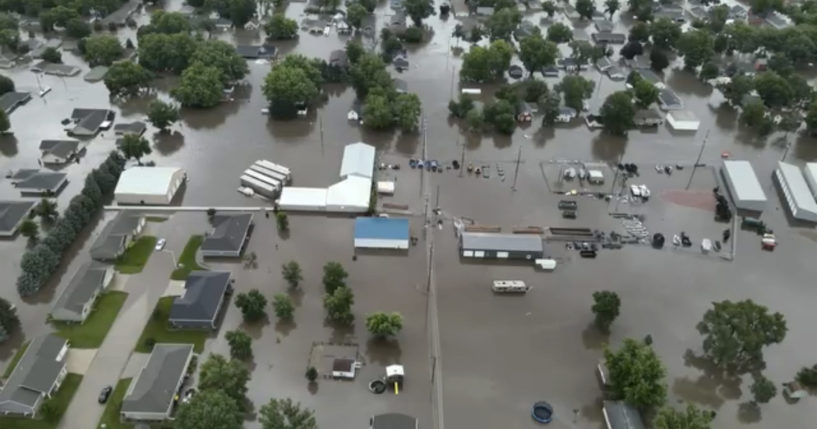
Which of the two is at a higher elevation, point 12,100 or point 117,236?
point 12,100

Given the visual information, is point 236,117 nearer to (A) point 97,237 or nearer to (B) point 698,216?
(A) point 97,237

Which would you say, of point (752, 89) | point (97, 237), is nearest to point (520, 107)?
point (752, 89)

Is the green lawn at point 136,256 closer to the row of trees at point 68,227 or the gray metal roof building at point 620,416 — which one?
the row of trees at point 68,227

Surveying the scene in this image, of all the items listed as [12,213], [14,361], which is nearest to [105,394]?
[14,361]

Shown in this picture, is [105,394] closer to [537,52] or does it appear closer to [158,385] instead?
[158,385]

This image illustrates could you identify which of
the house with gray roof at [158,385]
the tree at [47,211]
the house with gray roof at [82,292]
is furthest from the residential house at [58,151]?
the house with gray roof at [158,385]

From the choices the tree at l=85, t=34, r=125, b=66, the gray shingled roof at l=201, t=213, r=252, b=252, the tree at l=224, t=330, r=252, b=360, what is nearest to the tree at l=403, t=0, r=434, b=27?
the tree at l=85, t=34, r=125, b=66
